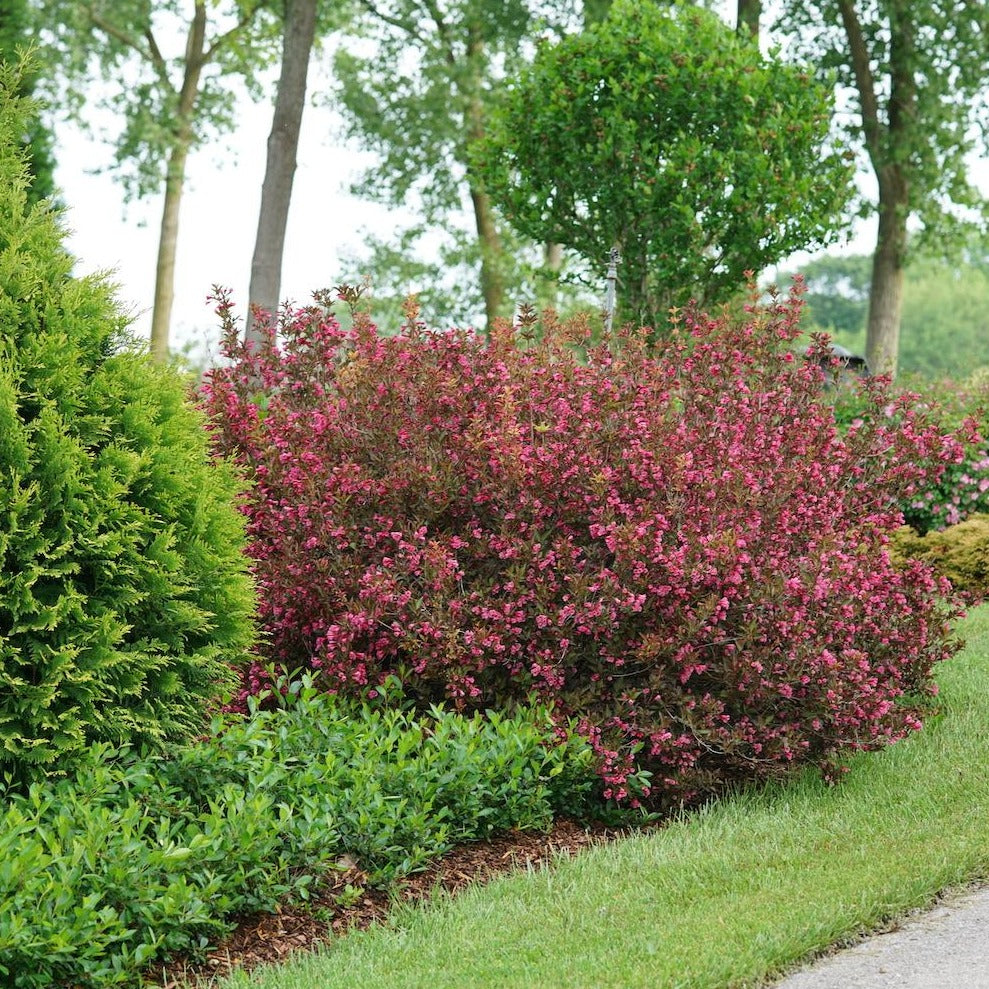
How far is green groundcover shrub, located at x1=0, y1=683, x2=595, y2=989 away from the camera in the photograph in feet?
12.3

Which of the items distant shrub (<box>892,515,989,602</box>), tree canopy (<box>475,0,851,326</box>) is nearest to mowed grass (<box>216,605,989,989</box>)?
distant shrub (<box>892,515,989,602</box>)

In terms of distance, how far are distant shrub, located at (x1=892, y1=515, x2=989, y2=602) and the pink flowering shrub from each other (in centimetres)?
358

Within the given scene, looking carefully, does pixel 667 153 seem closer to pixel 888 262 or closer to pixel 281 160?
pixel 281 160

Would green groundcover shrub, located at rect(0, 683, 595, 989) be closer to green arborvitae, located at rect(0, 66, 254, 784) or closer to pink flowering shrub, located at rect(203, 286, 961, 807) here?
green arborvitae, located at rect(0, 66, 254, 784)

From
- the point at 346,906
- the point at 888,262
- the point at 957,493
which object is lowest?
the point at 346,906

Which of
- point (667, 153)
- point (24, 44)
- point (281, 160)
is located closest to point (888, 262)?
point (667, 153)

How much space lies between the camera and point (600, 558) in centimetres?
591

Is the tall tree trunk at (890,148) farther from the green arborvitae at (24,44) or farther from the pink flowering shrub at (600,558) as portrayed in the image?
the pink flowering shrub at (600,558)

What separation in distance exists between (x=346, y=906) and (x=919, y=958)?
1.94 metres

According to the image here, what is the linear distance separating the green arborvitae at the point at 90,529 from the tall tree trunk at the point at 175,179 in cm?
1742

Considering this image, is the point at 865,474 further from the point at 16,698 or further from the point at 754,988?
the point at 16,698

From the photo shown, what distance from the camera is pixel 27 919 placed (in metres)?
3.67

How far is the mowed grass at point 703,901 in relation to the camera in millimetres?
3711

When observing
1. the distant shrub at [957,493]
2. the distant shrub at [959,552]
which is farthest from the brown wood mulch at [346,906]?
the distant shrub at [957,493]
